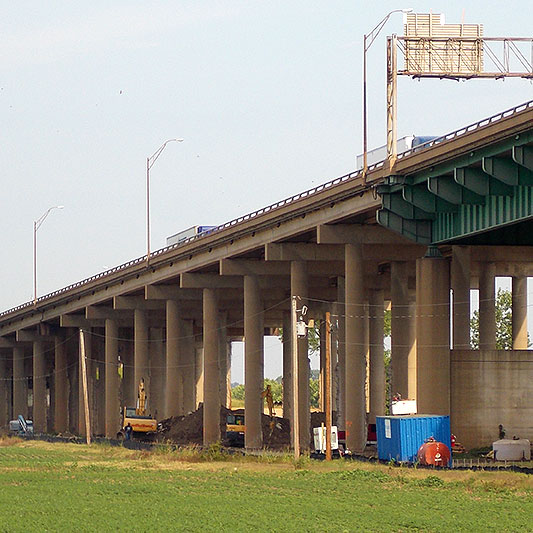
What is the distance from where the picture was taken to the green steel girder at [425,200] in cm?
6612

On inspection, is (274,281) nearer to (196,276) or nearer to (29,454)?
(196,276)

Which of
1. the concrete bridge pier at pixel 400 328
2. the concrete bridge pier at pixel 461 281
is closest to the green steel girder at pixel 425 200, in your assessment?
the concrete bridge pier at pixel 461 281

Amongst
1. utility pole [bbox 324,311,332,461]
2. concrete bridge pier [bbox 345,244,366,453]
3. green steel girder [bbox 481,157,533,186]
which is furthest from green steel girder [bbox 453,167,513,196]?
concrete bridge pier [bbox 345,244,366,453]

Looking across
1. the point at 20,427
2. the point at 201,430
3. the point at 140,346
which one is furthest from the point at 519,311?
the point at 20,427

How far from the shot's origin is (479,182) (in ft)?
196

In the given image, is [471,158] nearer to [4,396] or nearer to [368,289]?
[368,289]

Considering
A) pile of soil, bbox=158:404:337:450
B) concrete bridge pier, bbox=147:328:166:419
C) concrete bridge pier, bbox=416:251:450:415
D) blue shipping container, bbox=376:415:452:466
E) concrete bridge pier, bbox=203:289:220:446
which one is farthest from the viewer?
concrete bridge pier, bbox=147:328:166:419

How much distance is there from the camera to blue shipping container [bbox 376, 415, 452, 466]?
198 ft

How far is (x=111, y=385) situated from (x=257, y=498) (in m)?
82.7

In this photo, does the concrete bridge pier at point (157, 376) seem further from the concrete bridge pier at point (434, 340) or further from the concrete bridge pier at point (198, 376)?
the concrete bridge pier at point (434, 340)

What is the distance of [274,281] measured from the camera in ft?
324

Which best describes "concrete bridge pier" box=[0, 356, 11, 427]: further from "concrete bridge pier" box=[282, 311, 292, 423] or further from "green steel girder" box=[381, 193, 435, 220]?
"green steel girder" box=[381, 193, 435, 220]

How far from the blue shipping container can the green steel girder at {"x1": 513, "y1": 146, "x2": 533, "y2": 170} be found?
13491 millimetres

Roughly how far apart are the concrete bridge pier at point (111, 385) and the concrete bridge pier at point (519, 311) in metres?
39.1
